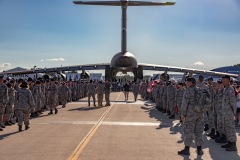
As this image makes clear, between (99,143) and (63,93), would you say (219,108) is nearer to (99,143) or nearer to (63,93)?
(99,143)

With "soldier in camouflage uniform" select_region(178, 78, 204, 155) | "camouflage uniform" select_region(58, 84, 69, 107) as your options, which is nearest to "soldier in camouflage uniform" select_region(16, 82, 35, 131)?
"soldier in camouflage uniform" select_region(178, 78, 204, 155)

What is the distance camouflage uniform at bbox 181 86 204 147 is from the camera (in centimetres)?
774

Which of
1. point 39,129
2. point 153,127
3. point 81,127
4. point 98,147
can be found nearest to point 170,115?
point 153,127

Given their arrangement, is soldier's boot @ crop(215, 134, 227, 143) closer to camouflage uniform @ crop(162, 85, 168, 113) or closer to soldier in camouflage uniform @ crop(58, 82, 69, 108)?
camouflage uniform @ crop(162, 85, 168, 113)

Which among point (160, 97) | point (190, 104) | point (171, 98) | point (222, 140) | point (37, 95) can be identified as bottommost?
point (222, 140)

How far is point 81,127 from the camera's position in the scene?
1172 cm

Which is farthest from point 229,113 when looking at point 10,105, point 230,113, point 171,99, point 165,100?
point 165,100

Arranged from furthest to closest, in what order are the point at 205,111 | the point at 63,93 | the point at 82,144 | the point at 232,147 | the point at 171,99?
the point at 63,93 → the point at 171,99 → the point at 82,144 → the point at 232,147 → the point at 205,111

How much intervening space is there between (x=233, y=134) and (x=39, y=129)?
6158mm

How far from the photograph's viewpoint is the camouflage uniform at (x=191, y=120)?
774cm

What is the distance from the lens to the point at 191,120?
25.5 feet

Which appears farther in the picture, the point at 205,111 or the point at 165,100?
the point at 165,100

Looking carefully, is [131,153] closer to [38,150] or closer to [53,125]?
[38,150]

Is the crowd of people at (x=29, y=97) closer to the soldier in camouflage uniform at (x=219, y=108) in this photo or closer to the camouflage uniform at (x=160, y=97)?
the camouflage uniform at (x=160, y=97)
